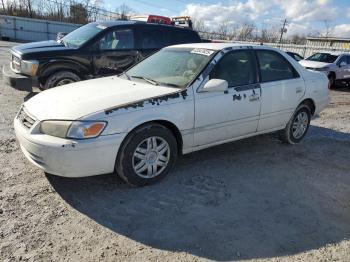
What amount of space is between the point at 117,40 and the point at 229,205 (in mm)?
5334

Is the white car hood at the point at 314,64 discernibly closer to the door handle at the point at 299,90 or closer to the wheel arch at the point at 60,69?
the door handle at the point at 299,90

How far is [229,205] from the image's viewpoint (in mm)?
3846

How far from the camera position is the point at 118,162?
154 inches

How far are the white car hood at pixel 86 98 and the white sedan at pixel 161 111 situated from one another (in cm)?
1

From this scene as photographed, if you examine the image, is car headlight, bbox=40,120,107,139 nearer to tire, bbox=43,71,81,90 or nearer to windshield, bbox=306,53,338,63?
tire, bbox=43,71,81,90

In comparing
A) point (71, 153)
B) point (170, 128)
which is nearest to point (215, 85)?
point (170, 128)

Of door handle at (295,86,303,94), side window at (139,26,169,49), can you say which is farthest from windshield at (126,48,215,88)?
side window at (139,26,169,49)

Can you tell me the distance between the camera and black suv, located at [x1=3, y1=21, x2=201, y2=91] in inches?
286

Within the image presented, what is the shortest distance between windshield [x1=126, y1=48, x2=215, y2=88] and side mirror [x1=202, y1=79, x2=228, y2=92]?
0.68 ft

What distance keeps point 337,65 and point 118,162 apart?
46.5ft

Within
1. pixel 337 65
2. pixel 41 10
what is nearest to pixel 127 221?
pixel 337 65

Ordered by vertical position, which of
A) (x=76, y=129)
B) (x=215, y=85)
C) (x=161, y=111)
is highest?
(x=215, y=85)

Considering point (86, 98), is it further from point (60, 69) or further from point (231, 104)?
point (60, 69)

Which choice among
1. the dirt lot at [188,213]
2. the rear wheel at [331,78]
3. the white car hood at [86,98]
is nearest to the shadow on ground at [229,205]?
the dirt lot at [188,213]
